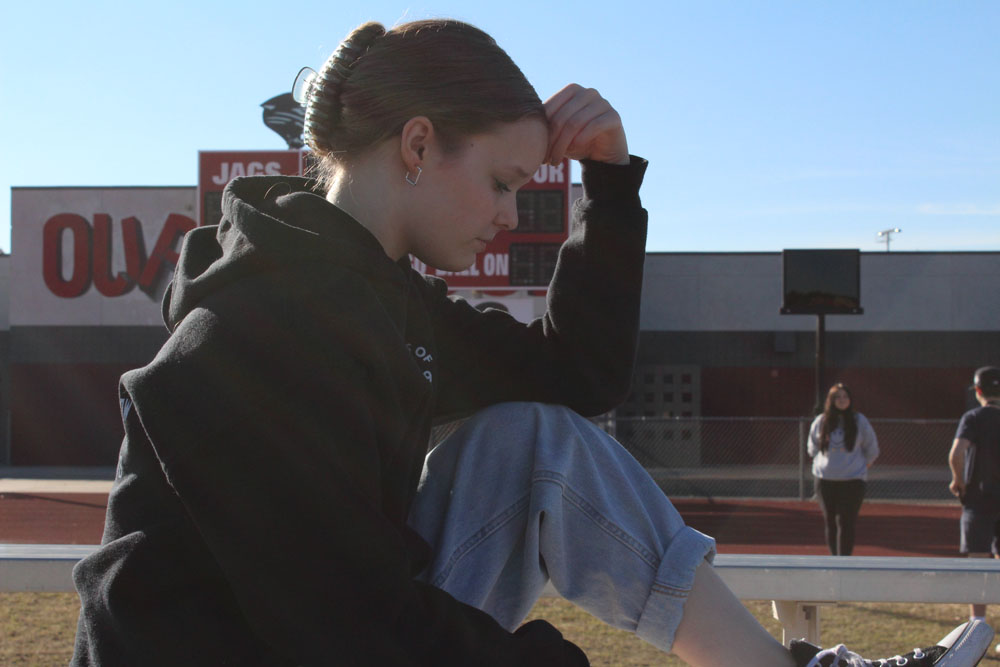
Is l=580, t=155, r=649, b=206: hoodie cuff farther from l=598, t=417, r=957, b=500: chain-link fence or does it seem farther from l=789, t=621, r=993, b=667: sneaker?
l=598, t=417, r=957, b=500: chain-link fence

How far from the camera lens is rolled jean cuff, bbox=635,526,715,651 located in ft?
5.47

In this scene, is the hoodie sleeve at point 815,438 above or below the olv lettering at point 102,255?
below

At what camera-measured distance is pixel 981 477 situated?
22.3 ft

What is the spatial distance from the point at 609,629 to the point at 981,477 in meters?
3.25

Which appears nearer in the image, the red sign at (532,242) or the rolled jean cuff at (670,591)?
the rolled jean cuff at (670,591)

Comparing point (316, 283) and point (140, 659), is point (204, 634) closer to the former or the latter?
point (140, 659)

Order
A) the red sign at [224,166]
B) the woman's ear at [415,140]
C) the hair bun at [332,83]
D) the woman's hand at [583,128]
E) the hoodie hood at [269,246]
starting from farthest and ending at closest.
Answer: the red sign at [224,166] < the woman's hand at [583,128] < the hair bun at [332,83] < the woman's ear at [415,140] < the hoodie hood at [269,246]

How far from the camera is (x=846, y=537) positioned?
27.1 ft

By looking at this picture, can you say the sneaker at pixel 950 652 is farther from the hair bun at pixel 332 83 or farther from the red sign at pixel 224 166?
the red sign at pixel 224 166

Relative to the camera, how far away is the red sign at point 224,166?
16.1 m

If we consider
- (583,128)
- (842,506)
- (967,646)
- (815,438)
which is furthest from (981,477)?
(583,128)

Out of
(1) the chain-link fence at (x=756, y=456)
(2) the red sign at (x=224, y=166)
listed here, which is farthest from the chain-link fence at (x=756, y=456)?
(2) the red sign at (x=224, y=166)

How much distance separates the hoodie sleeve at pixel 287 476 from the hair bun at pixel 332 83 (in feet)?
1.56

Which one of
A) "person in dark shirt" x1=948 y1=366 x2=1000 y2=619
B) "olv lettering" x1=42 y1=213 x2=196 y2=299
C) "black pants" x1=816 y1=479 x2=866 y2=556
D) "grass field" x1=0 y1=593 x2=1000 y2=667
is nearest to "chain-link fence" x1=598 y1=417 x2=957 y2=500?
"black pants" x1=816 y1=479 x2=866 y2=556
